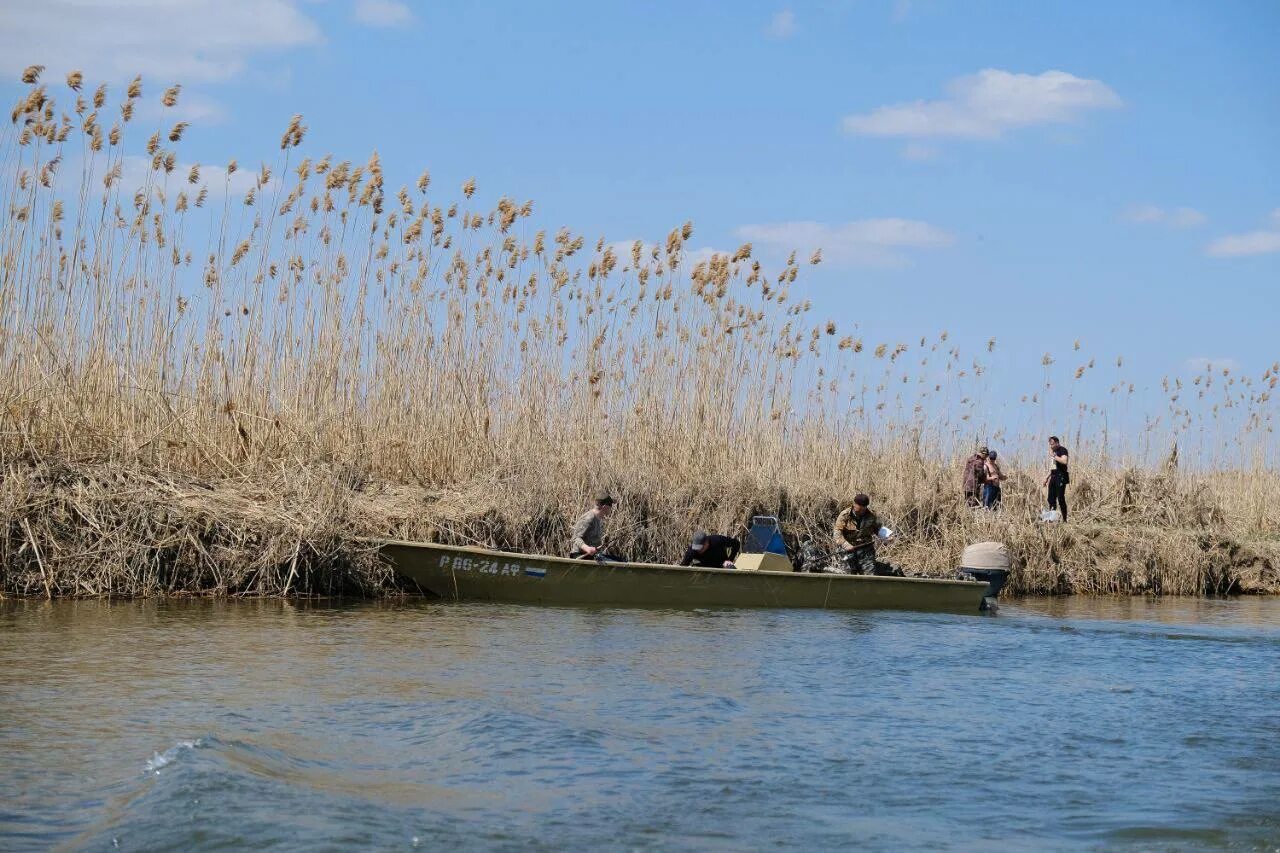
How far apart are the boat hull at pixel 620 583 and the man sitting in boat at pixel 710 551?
0.39 metres

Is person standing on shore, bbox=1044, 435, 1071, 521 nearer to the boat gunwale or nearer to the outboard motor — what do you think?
the outboard motor

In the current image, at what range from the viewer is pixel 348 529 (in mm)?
14070

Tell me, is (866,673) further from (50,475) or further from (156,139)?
(156,139)

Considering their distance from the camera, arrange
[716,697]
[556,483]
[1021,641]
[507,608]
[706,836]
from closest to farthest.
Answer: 1. [706,836]
2. [716,697]
3. [1021,641]
4. [507,608]
5. [556,483]

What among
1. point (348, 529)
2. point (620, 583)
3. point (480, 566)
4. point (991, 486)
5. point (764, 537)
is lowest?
point (620, 583)

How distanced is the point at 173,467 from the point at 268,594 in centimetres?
161

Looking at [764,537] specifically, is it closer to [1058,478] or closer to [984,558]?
[984,558]

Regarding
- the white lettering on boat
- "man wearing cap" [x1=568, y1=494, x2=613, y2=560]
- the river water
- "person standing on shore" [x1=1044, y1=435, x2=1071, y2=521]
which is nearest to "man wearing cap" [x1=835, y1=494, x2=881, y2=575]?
the river water

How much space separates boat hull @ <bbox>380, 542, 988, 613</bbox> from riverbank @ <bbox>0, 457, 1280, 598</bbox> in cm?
70

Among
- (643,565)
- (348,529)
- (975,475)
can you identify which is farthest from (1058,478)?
(348,529)

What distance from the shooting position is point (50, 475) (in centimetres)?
1313

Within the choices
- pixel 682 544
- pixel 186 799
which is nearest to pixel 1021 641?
pixel 682 544

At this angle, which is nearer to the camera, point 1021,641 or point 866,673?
point 866,673

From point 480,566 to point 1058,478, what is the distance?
9.31 metres
